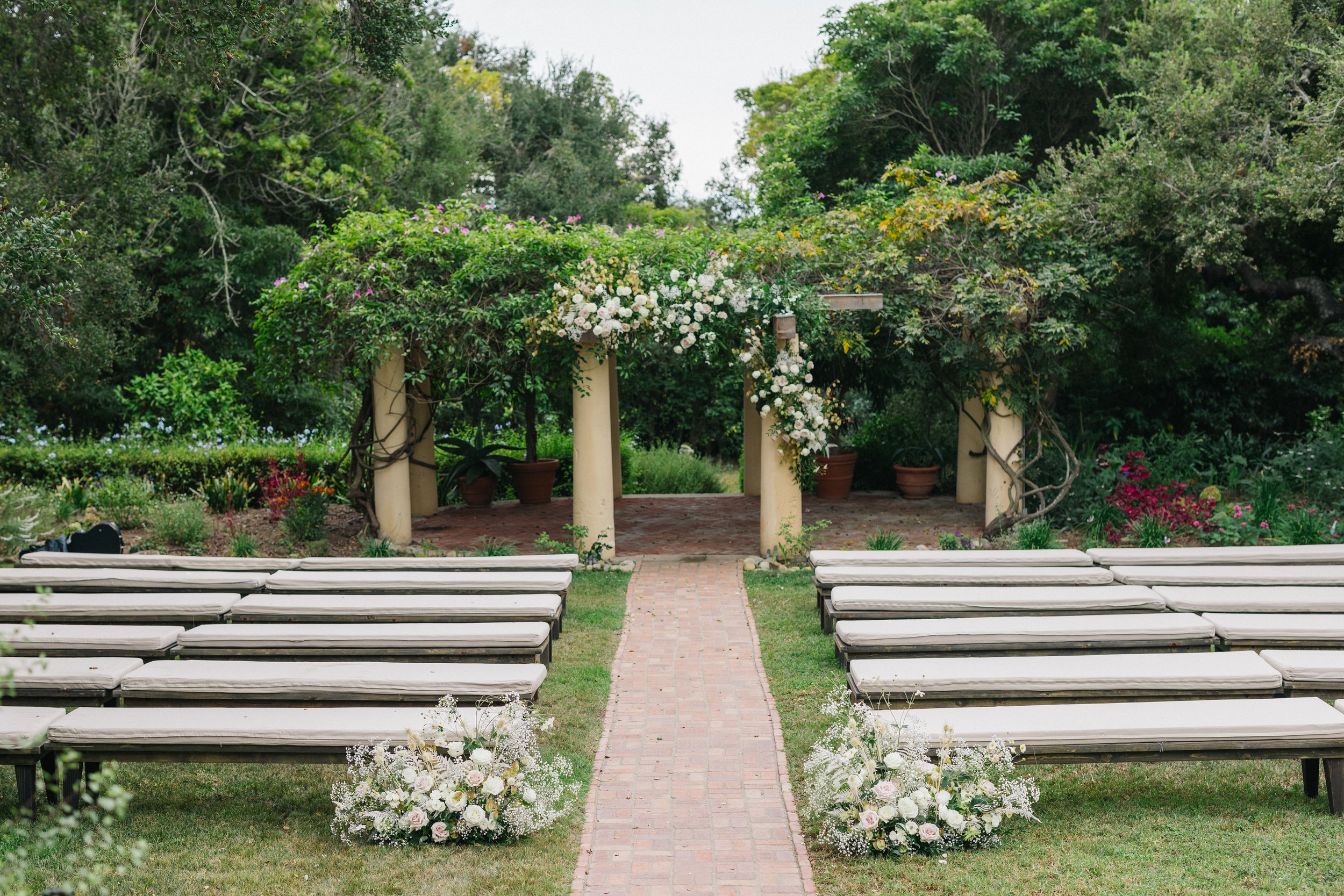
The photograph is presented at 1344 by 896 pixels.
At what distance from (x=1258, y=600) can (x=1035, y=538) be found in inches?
125

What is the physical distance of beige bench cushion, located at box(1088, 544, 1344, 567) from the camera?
743 centimetres

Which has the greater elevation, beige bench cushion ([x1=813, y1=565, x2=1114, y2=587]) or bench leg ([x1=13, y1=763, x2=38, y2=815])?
beige bench cushion ([x1=813, y1=565, x2=1114, y2=587])

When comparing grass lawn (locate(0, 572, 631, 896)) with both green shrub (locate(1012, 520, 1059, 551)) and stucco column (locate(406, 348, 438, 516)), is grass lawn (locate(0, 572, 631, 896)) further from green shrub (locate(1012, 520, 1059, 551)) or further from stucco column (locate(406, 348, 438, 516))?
stucco column (locate(406, 348, 438, 516))

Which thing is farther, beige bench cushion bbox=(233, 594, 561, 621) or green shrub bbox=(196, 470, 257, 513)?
green shrub bbox=(196, 470, 257, 513)

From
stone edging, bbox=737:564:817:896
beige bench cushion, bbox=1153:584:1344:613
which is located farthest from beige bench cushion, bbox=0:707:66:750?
beige bench cushion, bbox=1153:584:1344:613

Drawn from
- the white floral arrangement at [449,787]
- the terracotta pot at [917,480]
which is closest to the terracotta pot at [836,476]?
the terracotta pot at [917,480]

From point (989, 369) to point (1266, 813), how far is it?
6.36 m

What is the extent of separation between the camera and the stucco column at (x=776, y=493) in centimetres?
1012

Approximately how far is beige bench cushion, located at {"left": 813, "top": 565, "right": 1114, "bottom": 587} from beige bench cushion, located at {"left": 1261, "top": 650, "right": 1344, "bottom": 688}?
176 centimetres

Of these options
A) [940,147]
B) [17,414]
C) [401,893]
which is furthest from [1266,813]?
[17,414]

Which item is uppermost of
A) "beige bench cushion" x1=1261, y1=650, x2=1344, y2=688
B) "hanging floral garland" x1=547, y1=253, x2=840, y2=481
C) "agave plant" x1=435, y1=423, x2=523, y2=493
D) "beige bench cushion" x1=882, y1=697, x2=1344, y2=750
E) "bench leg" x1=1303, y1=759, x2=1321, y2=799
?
"hanging floral garland" x1=547, y1=253, x2=840, y2=481

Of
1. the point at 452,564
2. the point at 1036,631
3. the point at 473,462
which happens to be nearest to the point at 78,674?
the point at 452,564

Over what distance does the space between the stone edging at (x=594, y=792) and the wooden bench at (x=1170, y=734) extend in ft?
3.67

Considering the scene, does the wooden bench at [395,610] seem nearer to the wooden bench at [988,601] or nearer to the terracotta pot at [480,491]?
the wooden bench at [988,601]
